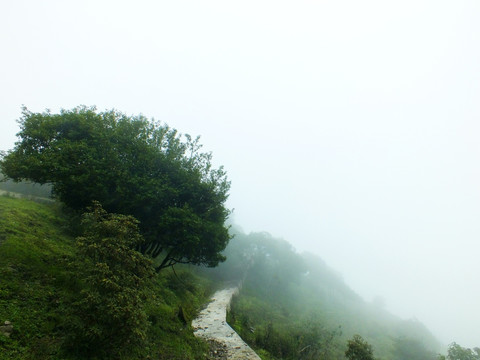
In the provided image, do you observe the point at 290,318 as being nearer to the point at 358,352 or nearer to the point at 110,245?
the point at 358,352

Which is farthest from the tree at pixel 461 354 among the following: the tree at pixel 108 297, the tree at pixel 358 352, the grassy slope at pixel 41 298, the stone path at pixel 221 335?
the tree at pixel 108 297

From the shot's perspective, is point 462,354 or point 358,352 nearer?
point 358,352

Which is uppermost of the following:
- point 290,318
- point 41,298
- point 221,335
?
point 41,298

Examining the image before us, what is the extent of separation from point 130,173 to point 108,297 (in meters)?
10.8

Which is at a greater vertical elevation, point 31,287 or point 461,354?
point 461,354

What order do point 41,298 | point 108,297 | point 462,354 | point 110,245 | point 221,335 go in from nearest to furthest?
point 108,297 → point 110,245 → point 41,298 → point 221,335 → point 462,354

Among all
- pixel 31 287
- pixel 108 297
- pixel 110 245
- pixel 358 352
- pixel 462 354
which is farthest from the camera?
pixel 462 354

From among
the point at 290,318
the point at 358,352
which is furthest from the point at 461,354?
the point at 358,352

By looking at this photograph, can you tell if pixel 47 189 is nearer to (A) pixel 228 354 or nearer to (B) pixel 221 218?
(B) pixel 221 218

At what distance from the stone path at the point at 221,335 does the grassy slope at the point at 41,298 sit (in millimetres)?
1588

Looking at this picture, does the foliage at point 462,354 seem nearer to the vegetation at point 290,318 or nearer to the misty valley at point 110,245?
the misty valley at point 110,245

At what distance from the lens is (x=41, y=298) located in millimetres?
9219

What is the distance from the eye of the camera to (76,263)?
8.16 m

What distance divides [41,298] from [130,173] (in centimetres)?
912
